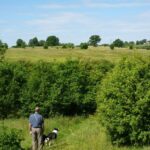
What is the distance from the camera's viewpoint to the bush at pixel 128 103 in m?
19.3

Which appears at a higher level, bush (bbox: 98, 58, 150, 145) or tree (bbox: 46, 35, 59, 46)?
bush (bbox: 98, 58, 150, 145)

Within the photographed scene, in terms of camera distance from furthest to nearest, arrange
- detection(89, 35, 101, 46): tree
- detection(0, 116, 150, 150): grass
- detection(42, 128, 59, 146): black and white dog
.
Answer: detection(89, 35, 101, 46): tree, detection(42, 128, 59, 146): black and white dog, detection(0, 116, 150, 150): grass

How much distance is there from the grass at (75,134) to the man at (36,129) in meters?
0.85

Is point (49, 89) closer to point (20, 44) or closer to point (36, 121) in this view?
point (36, 121)

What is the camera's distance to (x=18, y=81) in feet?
100.0

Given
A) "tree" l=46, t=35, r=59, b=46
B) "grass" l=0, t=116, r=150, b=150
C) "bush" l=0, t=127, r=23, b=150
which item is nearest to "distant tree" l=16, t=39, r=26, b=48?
"tree" l=46, t=35, r=59, b=46

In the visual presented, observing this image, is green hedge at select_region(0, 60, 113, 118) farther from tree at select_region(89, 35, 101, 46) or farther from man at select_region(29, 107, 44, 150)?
tree at select_region(89, 35, 101, 46)

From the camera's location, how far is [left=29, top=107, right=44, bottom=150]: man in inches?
775

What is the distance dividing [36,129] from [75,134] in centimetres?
321

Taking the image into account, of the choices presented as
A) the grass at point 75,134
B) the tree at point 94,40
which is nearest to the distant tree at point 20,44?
the tree at point 94,40

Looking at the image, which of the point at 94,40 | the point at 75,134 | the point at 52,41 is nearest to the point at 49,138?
the point at 75,134

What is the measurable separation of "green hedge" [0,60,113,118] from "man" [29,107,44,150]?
9.12 meters

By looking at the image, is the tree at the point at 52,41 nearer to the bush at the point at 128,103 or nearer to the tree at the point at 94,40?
the tree at the point at 94,40

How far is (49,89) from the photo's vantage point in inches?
1167
